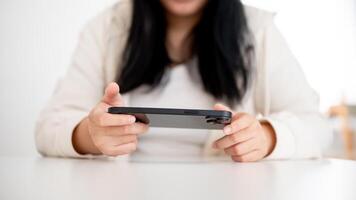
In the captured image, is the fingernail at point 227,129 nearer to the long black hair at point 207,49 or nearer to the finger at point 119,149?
the finger at point 119,149

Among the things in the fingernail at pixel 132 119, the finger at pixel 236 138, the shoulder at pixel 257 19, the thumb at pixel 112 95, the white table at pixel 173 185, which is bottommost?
the white table at pixel 173 185

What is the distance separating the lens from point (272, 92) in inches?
36.7

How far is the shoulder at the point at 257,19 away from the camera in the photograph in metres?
0.98

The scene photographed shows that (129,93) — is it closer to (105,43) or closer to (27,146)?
(105,43)

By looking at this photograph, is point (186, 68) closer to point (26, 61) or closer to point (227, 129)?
point (227, 129)

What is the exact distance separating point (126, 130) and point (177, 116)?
0.11 m

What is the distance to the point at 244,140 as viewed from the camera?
0.64m

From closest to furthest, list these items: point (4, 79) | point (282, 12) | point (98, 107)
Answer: point (98, 107), point (4, 79), point (282, 12)

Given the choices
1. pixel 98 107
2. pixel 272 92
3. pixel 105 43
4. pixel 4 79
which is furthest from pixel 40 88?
pixel 98 107

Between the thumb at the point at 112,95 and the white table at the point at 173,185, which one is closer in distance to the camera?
the white table at the point at 173,185

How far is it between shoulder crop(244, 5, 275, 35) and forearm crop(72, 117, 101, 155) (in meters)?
0.49

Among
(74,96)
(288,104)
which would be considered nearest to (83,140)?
(74,96)

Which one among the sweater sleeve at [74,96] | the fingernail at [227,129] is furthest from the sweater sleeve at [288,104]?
the sweater sleeve at [74,96]

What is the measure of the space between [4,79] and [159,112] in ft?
5.48
